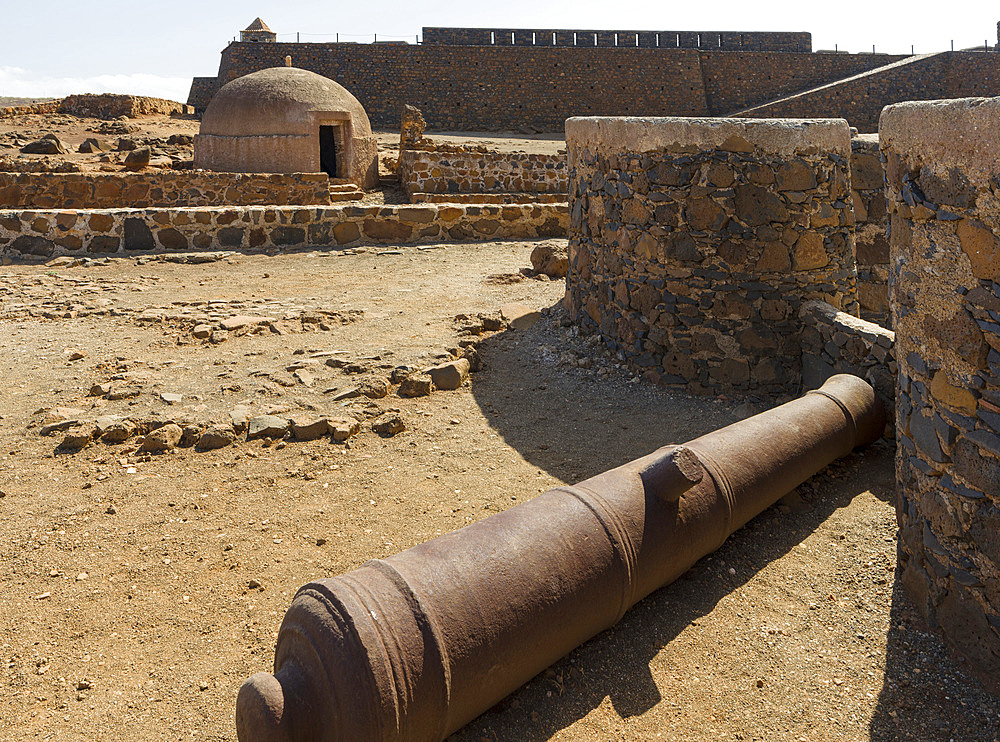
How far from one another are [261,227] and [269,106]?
6977 mm

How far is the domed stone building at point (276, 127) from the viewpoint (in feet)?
50.2

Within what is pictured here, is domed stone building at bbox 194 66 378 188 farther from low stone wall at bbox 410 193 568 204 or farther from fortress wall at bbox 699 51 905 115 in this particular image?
fortress wall at bbox 699 51 905 115

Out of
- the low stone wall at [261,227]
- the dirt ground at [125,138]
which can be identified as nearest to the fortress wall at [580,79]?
the dirt ground at [125,138]

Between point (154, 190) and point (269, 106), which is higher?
point (269, 106)

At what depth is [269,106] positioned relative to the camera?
1534cm

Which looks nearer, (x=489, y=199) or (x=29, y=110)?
(x=489, y=199)

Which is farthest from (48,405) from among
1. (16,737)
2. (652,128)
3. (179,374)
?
(652,128)

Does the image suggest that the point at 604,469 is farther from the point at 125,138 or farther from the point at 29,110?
the point at 29,110

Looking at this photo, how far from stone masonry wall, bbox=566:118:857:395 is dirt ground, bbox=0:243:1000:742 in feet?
1.24

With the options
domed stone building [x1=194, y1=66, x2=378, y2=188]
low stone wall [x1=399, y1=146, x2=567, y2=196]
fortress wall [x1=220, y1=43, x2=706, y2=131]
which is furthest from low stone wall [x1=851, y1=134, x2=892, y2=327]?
fortress wall [x1=220, y1=43, x2=706, y2=131]

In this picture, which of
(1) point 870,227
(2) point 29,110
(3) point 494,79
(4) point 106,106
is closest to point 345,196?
(1) point 870,227

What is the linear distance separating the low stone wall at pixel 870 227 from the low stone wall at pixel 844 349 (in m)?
1.39

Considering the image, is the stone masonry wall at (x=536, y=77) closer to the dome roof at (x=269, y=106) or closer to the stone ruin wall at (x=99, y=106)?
the stone ruin wall at (x=99, y=106)

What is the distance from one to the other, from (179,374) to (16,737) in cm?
323
